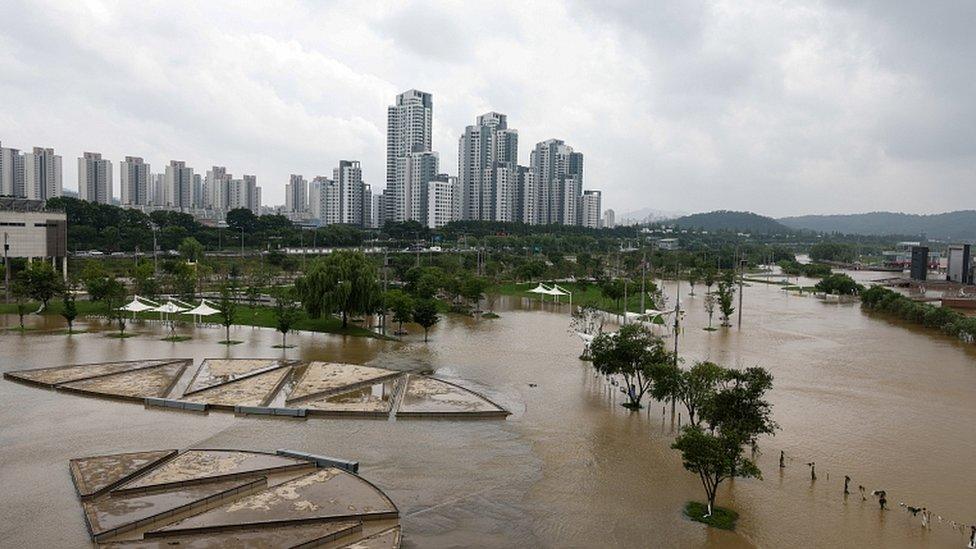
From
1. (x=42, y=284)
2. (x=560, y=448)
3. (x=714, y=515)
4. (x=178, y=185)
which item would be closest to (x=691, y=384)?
(x=560, y=448)

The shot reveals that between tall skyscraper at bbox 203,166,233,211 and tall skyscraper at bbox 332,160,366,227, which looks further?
tall skyscraper at bbox 203,166,233,211

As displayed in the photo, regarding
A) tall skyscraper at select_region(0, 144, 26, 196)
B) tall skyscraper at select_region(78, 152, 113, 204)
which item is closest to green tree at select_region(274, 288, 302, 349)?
tall skyscraper at select_region(0, 144, 26, 196)

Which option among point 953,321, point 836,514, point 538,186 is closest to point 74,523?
point 836,514

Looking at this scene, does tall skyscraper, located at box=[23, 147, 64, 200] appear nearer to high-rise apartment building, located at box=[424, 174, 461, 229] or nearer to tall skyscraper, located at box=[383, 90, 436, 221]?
Result: tall skyscraper, located at box=[383, 90, 436, 221]

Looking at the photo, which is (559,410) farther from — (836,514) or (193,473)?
Answer: (193,473)

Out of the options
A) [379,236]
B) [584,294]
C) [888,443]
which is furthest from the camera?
[379,236]

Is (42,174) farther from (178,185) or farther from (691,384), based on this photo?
(691,384)
